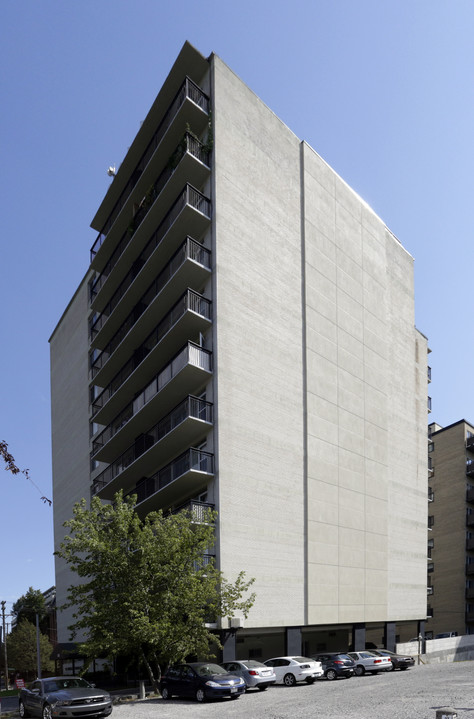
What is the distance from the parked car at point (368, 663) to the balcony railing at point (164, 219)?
927 inches

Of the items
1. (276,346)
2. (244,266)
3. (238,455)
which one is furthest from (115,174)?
(238,455)

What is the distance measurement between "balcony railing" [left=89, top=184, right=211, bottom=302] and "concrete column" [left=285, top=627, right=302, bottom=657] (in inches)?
861

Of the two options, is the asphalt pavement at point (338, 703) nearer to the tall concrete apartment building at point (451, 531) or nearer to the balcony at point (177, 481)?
the balcony at point (177, 481)

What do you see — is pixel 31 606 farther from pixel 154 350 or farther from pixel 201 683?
pixel 201 683

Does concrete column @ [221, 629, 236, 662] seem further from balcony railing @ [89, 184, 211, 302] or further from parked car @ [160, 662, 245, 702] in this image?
balcony railing @ [89, 184, 211, 302]

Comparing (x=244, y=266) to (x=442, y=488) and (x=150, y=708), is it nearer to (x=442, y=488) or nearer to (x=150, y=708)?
(x=150, y=708)

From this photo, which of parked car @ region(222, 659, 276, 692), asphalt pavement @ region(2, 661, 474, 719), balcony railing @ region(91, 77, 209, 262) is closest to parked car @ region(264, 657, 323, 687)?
asphalt pavement @ region(2, 661, 474, 719)

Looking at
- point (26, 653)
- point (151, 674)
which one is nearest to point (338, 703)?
point (151, 674)

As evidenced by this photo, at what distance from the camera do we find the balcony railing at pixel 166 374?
1233 inches

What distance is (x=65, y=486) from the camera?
57031 mm

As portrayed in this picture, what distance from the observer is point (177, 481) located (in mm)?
31250

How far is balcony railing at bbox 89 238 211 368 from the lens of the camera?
3347cm

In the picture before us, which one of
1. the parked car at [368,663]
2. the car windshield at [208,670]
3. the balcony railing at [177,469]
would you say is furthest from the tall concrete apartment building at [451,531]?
the car windshield at [208,670]

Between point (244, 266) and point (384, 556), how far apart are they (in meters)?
21.8
